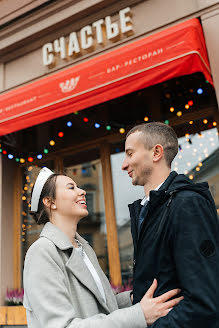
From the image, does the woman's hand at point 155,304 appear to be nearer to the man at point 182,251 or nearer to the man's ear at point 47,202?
the man at point 182,251

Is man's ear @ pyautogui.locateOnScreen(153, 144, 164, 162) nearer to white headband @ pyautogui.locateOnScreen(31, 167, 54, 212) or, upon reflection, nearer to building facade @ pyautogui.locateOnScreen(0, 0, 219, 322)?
white headband @ pyautogui.locateOnScreen(31, 167, 54, 212)

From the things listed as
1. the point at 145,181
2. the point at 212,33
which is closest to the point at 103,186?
the point at 212,33

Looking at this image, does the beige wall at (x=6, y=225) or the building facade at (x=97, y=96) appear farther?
the beige wall at (x=6, y=225)

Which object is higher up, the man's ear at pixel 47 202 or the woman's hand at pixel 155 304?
the man's ear at pixel 47 202

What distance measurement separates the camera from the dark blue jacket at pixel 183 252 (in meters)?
1.28

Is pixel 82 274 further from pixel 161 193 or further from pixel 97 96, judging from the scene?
pixel 97 96

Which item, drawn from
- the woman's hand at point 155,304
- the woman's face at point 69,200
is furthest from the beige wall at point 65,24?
the woman's hand at point 155,304

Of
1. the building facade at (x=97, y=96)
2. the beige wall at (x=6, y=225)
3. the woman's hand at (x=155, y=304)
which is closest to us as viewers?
the woman's hand at (x=155, y=304)

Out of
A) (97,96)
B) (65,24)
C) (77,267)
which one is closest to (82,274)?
(77,267)

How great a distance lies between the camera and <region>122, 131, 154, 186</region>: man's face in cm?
185

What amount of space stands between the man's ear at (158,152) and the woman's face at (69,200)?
694mm

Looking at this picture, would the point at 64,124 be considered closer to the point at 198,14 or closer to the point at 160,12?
the point at 160,12

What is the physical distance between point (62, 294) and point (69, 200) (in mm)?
722

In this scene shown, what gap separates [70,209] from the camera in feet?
7.06
